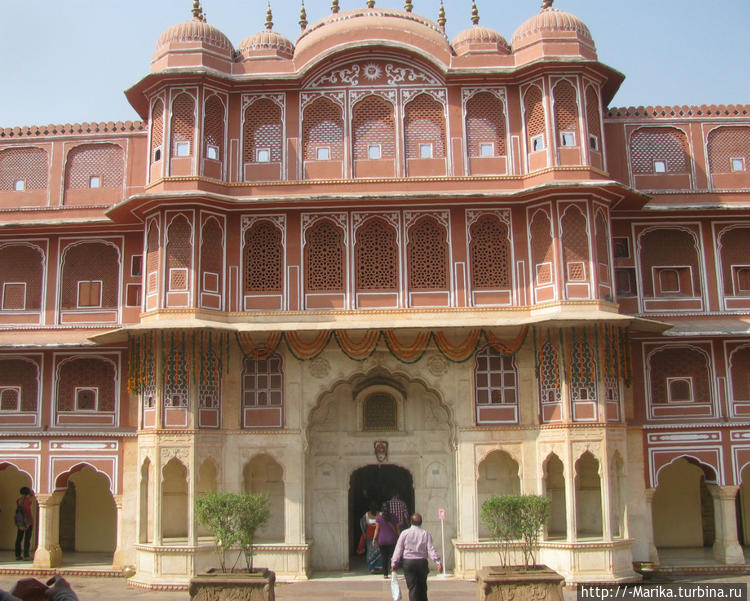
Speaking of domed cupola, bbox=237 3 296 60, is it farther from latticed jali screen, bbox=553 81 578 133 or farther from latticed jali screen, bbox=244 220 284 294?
latticed jali screen, bbox=553 81 578 133

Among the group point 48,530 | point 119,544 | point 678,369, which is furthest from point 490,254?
point 48,530

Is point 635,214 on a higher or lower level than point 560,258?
higher

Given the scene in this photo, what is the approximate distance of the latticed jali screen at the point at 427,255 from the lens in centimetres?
1759

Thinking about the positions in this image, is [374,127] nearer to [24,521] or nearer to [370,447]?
[370,447]

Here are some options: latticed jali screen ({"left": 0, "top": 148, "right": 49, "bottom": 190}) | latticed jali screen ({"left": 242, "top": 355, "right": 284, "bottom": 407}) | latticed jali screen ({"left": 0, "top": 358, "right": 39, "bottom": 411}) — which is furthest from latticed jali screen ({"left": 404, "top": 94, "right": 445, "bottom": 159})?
latticed jali screen ({"left": 0, "top": 358, "right": 39, "bottom": 411})

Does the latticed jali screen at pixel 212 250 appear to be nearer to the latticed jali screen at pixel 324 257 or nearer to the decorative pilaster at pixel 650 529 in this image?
the latticed jali screen at pixel 324 257

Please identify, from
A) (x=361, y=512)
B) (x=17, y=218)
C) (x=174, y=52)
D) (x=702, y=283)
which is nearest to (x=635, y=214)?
(x=702, y=283)

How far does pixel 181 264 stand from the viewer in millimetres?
17094

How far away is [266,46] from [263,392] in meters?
7.62

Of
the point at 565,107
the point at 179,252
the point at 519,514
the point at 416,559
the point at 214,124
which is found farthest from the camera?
the point at 214,124

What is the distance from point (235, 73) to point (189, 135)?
6.01ft

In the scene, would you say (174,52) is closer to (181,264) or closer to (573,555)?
(181,264)

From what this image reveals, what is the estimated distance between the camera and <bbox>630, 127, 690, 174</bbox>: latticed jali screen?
19188mm

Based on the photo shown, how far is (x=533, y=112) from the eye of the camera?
59.0 ft
